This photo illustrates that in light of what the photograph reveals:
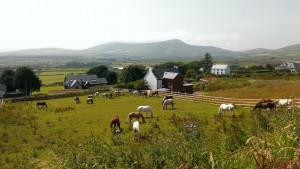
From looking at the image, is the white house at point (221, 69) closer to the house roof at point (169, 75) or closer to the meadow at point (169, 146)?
the house roof at point (169, 75)

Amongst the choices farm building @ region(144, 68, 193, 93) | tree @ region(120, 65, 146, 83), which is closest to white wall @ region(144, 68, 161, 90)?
farm building @ region(144, 68, 193, 93)

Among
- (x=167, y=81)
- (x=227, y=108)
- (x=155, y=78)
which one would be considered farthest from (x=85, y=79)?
(x=227, y=108)

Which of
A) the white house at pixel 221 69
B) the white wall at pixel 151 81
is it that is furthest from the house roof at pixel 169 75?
the white house at pixel 221 69

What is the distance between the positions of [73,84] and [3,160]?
72.8 m

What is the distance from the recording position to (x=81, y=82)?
289 feet

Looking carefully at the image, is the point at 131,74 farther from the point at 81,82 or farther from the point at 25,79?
the point at 81,82

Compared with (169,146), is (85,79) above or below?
below

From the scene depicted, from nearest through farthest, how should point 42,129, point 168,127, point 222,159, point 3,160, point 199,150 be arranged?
point 222,159 < point 199,150 < point 3,160 < point 168,127 < point 42,129

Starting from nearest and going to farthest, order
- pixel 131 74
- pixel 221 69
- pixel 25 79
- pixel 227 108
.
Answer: pixel 227 108 < pixel 25 79 < pixel 131 74 < pixel 221 69

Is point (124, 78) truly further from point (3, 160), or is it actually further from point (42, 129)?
point (3, 160)

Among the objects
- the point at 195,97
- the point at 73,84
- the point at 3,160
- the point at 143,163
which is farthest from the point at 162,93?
the point at 73,84

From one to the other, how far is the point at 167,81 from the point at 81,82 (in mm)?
42395

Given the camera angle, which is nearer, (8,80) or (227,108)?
Answer: (227,108)

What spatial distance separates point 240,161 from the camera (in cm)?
637
